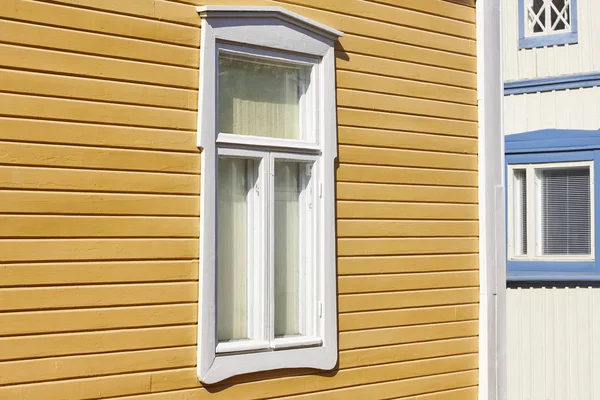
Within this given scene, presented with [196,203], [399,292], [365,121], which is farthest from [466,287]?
[196,203]

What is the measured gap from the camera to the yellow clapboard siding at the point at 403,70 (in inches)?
257

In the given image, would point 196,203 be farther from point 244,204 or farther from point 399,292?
point 399,292

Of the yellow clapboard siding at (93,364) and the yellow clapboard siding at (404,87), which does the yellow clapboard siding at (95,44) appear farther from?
the yellow clapboard siding at (93,364)

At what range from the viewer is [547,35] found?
12242 millimetres

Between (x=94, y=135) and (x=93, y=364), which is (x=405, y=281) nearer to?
(x=93, y=364)

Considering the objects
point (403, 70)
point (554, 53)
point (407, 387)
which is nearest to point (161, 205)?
point (403, 70)

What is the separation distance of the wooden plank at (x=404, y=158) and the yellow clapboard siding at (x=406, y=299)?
3.04ft

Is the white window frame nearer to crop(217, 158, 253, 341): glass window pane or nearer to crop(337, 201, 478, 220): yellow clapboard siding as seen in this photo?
crop(337, 201, 478, 220): yellow clapboard siding

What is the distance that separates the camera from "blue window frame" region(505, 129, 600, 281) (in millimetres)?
11719

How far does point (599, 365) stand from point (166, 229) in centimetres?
770

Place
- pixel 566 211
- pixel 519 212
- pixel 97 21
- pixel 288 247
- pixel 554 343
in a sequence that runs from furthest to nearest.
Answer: pixel 519 212 → pixel 566 211 → pixel 554 343 → pixel 288 247 → pixel 97 21

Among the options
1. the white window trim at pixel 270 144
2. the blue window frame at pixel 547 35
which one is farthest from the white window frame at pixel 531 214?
the white window trim at pixel 270 144

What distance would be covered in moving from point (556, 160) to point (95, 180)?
26.7ft

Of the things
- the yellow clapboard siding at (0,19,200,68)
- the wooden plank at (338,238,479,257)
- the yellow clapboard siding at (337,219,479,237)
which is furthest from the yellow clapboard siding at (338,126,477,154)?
the yellow clapboard siding at (0,19,200,68)
